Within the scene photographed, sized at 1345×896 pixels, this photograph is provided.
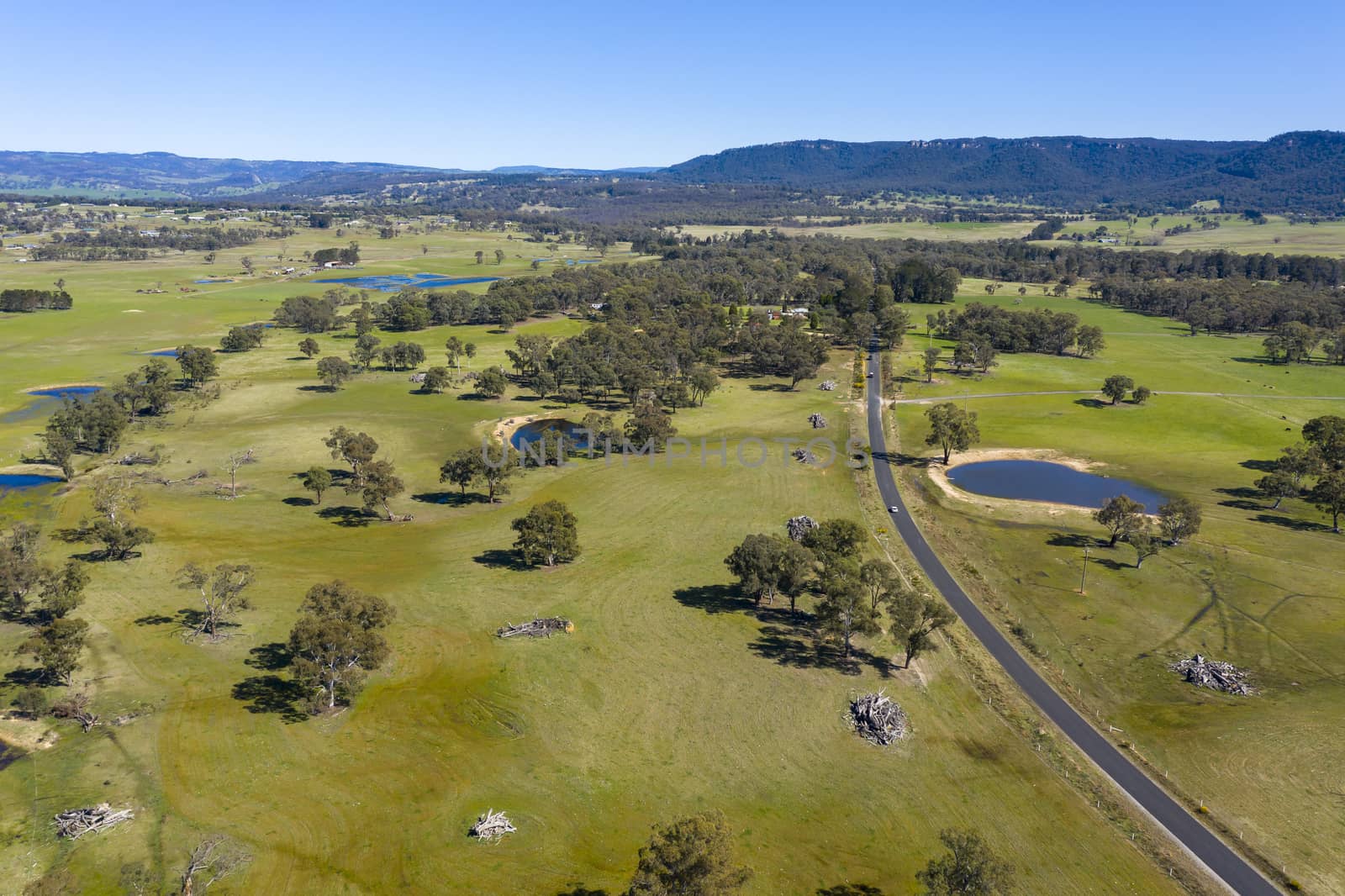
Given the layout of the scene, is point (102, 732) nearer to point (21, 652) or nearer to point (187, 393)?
point (21, 652)

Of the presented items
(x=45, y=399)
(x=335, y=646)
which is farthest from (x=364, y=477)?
(x=45, y=399)

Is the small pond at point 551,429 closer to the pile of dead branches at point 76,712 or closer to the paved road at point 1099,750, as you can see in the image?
the paved road at point 1099,750

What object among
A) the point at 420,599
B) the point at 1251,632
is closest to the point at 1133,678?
the point at 1251,632

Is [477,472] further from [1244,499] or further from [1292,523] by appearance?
[1292,523]

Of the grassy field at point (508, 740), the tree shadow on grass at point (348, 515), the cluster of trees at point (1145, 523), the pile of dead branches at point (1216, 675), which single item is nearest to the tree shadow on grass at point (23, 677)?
the grassy field at point (508, 740)

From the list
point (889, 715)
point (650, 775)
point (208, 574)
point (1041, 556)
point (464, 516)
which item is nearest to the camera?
point (650, 775)

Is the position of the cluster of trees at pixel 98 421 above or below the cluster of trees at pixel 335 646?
above
